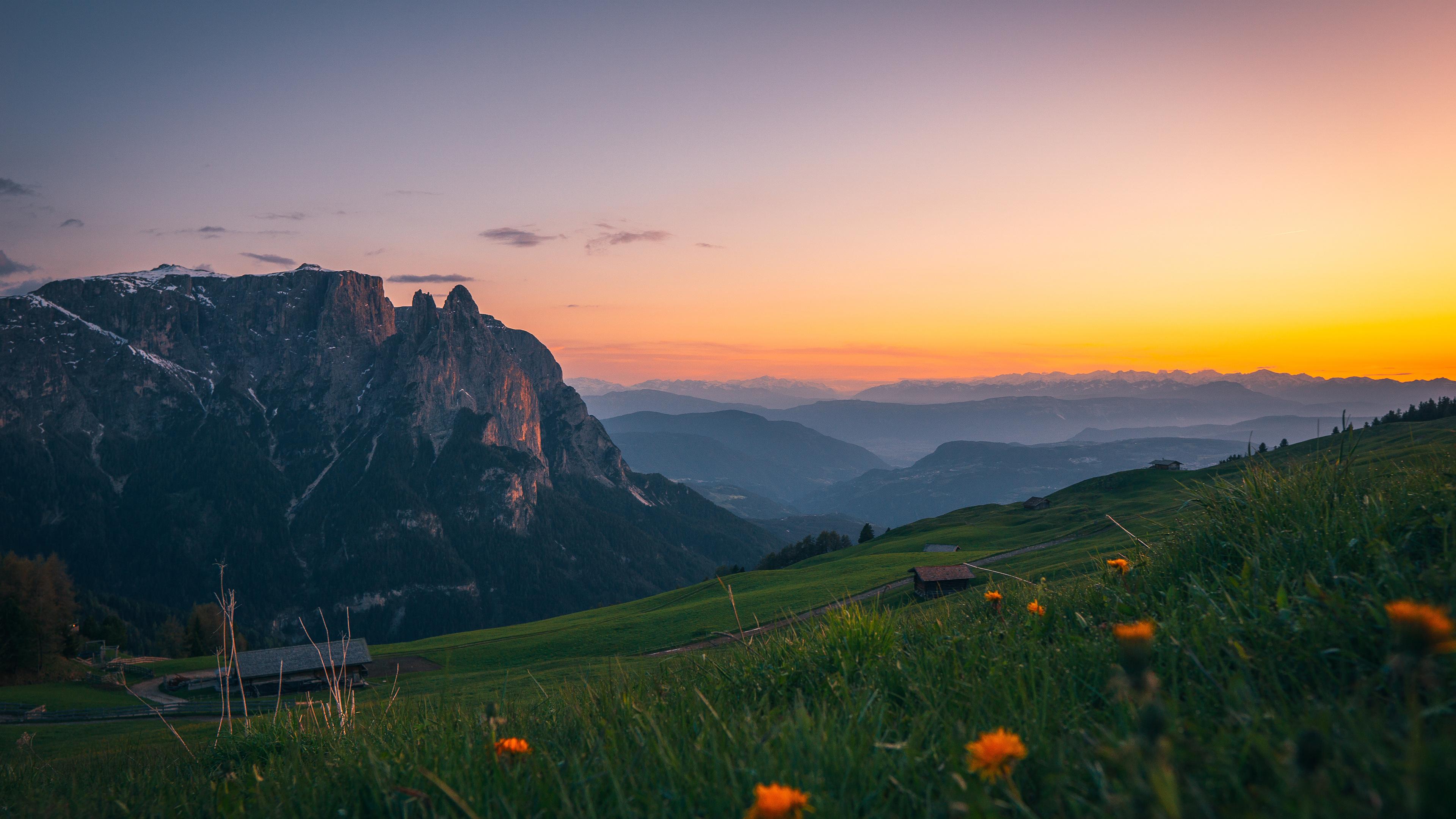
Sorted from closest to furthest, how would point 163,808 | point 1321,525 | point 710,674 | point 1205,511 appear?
1. point 163,808
2. point 1321,525
3. point 710,674
4. point 1205,511

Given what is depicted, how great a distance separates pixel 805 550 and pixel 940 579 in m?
70.0

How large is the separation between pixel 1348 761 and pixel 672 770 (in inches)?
80.9

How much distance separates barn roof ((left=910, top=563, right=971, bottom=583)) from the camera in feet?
113

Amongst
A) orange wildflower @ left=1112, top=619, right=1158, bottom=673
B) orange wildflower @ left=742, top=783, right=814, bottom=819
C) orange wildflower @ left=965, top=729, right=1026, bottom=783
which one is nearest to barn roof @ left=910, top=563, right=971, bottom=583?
orange wildflower @ left=965, top=729, right=1026, bottom=783

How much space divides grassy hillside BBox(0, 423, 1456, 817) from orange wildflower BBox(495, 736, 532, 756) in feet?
0.18

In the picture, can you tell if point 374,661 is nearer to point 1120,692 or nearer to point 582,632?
point 582,632

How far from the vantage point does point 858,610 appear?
181 inches

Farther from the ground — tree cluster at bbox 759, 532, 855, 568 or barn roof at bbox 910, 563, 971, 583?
barn roof at bbox 910, 563, 971, 583

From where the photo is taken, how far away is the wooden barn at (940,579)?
113 ft

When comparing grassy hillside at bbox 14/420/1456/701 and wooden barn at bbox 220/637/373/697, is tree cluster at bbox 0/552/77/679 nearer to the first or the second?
grassy hillside at bbox 14/420/1456/701

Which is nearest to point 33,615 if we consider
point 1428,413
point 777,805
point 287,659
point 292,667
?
point 287,659

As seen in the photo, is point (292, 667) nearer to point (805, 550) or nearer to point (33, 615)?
point (33, 615)

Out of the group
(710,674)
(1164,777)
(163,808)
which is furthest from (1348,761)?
(163,808)

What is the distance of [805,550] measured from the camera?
339 feet
